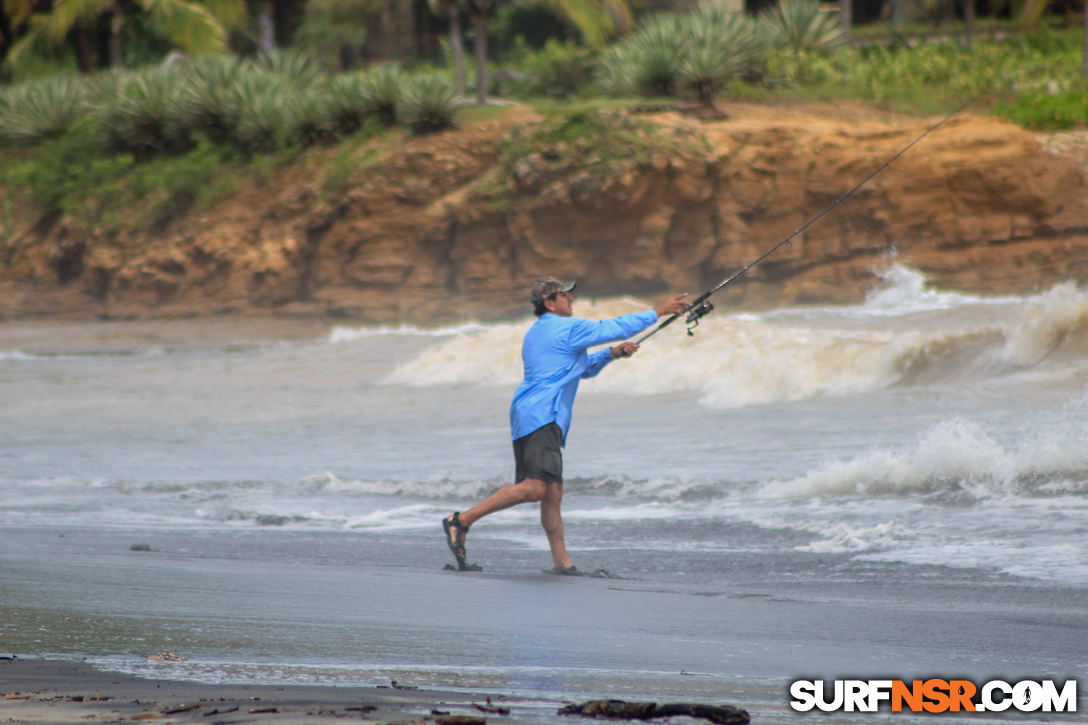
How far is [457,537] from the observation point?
19.9ft

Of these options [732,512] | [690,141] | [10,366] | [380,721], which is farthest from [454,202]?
[380,721]

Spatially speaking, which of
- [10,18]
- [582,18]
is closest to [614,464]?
[582,18]

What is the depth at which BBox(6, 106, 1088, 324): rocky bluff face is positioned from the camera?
848 inches

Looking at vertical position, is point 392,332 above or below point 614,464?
above

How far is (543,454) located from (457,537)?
64 centimetres

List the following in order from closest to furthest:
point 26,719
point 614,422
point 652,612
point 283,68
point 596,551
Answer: point 26,719 < point 652,612 < point 596,551 < point 614,422 < point 283,68

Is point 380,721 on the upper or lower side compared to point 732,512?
upper

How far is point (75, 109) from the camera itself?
25.4 m

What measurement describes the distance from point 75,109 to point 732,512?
2206 cm

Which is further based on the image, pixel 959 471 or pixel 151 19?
pixel 151 19

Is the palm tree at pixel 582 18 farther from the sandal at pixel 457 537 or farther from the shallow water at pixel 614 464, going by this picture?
the sandal at pixel 457 537

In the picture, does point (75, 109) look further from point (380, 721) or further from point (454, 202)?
point (380, 721)

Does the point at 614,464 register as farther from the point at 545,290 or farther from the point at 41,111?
the point at 41,111

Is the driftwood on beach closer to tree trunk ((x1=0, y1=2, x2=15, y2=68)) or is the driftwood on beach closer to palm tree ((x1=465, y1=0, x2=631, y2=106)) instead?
palm tree ((x1=465, y1=0, x2=631, y2=106))
